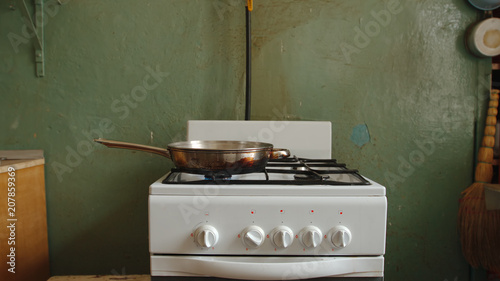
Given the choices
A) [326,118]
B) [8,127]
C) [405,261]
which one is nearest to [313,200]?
[326,118]

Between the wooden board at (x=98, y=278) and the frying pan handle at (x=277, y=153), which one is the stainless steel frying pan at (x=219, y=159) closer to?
the frying pan handle at (x=277, y=153)

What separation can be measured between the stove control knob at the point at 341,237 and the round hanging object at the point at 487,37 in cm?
119

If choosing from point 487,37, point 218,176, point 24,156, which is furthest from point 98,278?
point 487,37

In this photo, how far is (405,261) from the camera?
54.8 inches

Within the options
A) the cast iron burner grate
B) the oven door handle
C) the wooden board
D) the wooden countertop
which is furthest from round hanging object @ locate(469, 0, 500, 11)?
the wooden countertop

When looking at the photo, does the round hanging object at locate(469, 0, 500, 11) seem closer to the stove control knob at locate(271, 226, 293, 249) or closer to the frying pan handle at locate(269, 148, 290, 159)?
the frying pan handle at locate(269, 148, 290, 159)

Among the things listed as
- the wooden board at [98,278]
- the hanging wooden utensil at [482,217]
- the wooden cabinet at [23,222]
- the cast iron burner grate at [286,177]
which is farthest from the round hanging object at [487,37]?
the wooden cabinet at [23,222]

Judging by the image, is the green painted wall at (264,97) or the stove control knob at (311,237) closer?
the stove control knob at (311,237)

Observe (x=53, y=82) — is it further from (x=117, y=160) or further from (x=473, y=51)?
(x=473, y=51)

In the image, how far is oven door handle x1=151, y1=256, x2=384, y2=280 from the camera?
2.37ft

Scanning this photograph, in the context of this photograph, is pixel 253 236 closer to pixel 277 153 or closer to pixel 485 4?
pixel 277 153

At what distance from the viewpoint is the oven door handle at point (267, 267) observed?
722 mm

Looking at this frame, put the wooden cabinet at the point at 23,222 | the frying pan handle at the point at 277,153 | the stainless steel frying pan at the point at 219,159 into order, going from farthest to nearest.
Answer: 1. the wooden cabinet at the point at 23,222
2. the frying pan handle at the point at 277,153
3. the stainless steel frying pan at the point at 219,159

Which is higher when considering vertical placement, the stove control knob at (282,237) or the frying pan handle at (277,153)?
the frying pan handle at (277,153)
